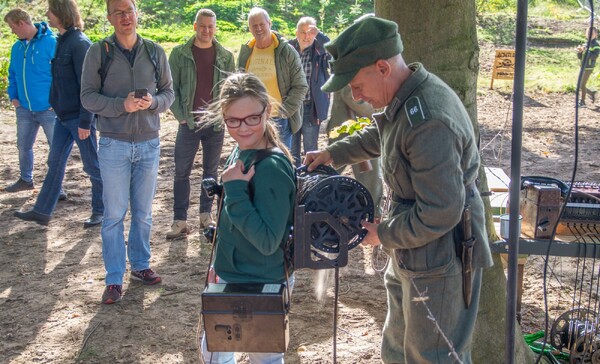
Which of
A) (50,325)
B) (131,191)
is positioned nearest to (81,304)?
(50,325)

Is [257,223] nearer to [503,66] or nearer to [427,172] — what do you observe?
[427,172]

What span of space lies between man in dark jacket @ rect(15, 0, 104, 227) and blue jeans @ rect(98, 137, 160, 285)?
1.16 m

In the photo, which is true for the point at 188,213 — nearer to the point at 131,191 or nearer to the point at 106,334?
the point at 131,191

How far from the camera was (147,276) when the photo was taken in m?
5.86

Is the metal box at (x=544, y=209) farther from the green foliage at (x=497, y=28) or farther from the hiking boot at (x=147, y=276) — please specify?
the green foliage at (x=497, y=28)

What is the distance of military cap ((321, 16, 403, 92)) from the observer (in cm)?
287

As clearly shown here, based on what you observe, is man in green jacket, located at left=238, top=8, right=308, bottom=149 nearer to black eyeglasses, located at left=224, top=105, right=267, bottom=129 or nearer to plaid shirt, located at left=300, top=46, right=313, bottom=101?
plaid shirt, located at left=300, top=46, right=313, bottom=101

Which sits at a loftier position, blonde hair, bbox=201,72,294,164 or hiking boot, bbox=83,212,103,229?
blonde hair, bbox=201,72,294,164

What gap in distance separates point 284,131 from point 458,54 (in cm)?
355

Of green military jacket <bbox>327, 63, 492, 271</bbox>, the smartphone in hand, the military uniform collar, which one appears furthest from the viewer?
the smartphone in hand

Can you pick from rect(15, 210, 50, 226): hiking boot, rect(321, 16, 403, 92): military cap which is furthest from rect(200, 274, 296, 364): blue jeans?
rect(15, 210, 50, 226): hiking boot

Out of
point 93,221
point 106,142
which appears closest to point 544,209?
point 106,142

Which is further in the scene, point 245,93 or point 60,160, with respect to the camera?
point 60,160

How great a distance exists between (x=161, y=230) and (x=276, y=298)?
4.53 m
